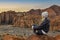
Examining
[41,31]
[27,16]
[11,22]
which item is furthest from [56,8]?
[41,31]

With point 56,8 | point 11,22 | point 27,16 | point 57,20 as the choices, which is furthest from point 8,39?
point 11,22

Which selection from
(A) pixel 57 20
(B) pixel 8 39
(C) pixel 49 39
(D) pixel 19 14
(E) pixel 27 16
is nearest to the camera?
(C) pixel 49 39

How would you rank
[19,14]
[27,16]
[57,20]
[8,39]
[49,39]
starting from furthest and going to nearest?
[19,14] → [27,16] → [57,20] → [8,39] → [49,39]

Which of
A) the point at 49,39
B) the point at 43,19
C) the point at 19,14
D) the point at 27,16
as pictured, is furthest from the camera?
the point at 19,14

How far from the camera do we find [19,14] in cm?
3334

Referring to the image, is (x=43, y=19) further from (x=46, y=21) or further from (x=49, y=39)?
(x=49, y=39)

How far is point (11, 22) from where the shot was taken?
34.5 metres

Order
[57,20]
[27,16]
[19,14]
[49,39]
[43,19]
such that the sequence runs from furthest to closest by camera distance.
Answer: [19,14] < [27,16] < [57,20] < [49,39] < [43,19]

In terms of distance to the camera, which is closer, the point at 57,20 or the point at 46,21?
the point at 46,21

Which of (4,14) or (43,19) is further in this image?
(4,14)

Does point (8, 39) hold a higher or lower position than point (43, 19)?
lower

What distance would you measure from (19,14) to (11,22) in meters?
1.91

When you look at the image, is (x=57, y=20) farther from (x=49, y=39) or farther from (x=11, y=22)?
(x=49, y=39)

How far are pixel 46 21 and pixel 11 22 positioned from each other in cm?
2731
